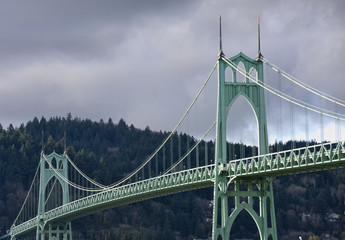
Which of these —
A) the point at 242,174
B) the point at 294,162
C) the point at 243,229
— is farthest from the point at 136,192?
the point at 243,229

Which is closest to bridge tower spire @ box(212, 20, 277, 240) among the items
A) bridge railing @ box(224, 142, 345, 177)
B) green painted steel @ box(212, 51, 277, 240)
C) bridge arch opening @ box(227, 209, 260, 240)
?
green painted steel @ box(212, 51, 277, 240)

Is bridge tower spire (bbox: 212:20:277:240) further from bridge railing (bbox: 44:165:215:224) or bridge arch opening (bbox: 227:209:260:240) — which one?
bridge arch opening (bbox: 227:209:260:240)

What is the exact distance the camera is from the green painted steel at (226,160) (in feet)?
246

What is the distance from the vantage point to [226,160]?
75938 millimetres

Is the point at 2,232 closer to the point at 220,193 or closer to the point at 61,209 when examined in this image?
the point at 61,209

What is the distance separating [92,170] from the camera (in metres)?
197

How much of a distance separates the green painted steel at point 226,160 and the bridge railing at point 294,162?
1211 mm

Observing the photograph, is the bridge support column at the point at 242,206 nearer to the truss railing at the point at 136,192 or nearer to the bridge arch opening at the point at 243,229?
the truss railing at the point at 136,192

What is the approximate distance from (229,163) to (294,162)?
28.4ft

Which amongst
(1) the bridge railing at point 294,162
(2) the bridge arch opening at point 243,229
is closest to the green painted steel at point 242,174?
(1) the bridge railing at point 294,162

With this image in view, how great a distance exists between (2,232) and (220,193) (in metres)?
103

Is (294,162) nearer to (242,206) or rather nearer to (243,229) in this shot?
(242,206)

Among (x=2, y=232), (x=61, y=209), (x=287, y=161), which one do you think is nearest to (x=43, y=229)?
(x=61, y=209)

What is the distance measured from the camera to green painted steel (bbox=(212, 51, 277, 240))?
75.0 m
